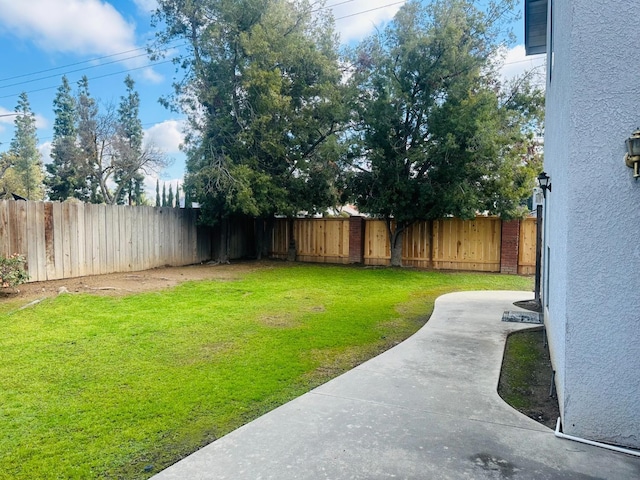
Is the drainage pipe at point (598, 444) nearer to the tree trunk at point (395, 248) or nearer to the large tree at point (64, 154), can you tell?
the tree trunk at point (395, 248)

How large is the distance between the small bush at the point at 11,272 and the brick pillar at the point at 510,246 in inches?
490

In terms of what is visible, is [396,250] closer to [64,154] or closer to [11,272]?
[11,272]

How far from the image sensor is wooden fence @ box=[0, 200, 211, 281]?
950cm

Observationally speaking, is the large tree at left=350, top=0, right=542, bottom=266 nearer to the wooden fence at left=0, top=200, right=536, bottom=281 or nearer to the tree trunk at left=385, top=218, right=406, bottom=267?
the tree trunk at left=385, top=218, right=406, bottom=267

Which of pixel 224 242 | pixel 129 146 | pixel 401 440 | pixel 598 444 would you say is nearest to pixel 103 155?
pixel 129 146

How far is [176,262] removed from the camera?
544 inches

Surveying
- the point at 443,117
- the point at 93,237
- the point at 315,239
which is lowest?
the point at 315,239

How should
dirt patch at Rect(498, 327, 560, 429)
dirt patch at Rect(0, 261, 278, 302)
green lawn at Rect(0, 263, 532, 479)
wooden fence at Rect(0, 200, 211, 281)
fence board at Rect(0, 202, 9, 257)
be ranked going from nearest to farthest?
green lawn at Rect(0, 263, 532, 479) < dirt patch at Rect(498, 327, 560, 429) < dirt patch at Rect(0, 261, 278, 302) < fence board at Rect(0, 202, 9, 257) < wooden fence at Rect(0, 200, 211, 281)

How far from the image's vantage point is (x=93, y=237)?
11.1m

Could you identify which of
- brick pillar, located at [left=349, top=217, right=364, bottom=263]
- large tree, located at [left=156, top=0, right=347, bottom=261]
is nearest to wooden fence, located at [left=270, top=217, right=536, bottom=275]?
brick pillar, located at [left=349, top=217, right=364, bottom=263]

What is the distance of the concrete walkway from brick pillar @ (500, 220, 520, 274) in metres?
9.56

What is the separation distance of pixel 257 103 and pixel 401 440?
469 inches

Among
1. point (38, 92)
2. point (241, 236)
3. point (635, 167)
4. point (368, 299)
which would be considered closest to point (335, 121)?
point (241, 236)

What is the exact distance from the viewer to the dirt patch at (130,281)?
341 inches
